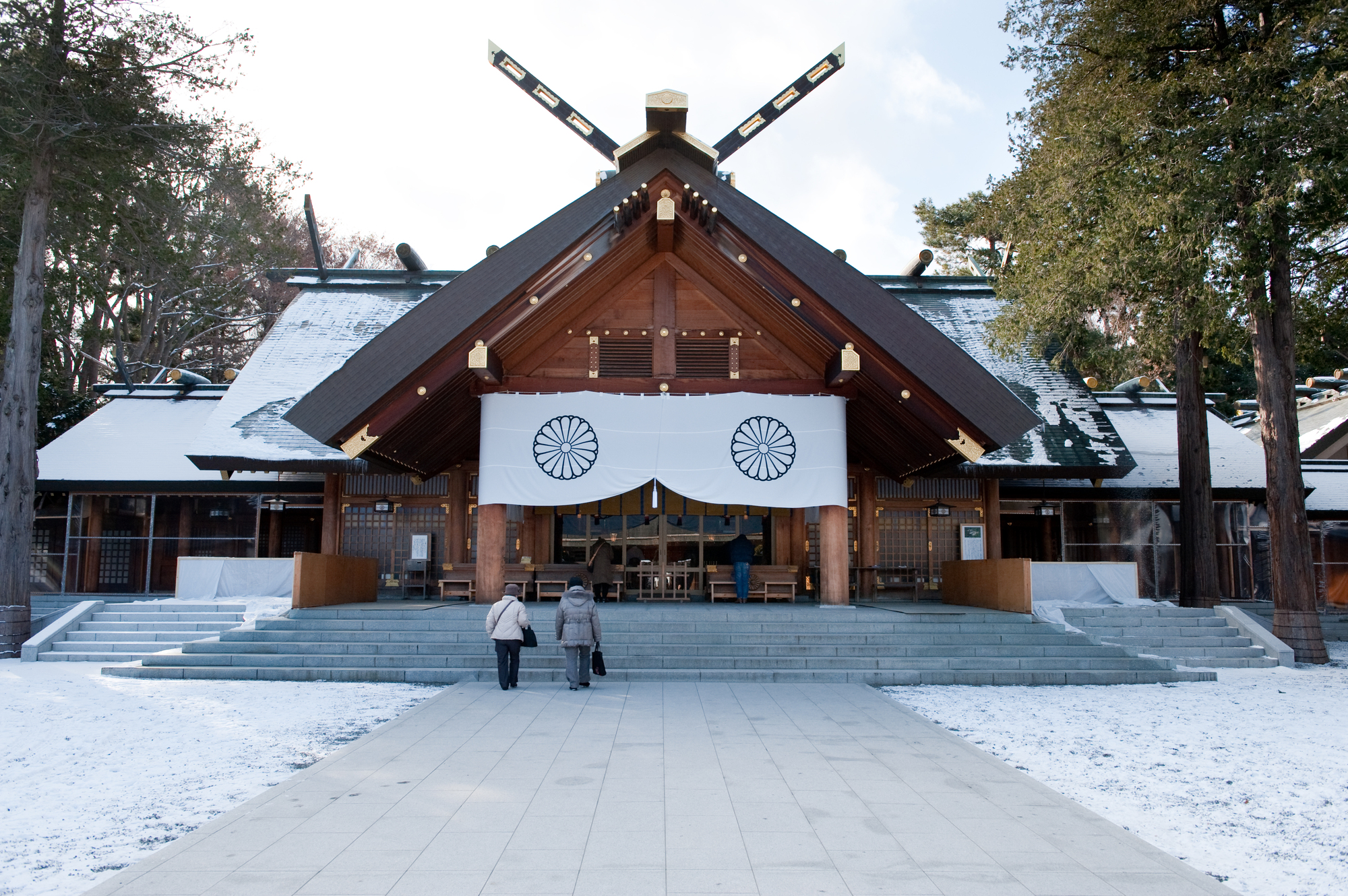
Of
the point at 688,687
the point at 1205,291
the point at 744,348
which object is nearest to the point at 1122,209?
the point at 1205,291

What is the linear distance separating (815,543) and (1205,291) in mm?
7989

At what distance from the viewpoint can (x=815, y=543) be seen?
17.9 metres

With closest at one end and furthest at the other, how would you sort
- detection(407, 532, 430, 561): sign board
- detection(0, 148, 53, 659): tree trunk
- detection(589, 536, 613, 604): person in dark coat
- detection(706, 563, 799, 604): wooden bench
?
detection(0, 148, 53, 659): tree trunk
detection(589, 536, 613, 604): person in dark coat
detection(706, 563, 799, 604): wooden bench
detection(407, 532, 430, 561): sign board

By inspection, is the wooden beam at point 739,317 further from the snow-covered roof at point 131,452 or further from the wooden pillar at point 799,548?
the snow-covered roof at point 131,452

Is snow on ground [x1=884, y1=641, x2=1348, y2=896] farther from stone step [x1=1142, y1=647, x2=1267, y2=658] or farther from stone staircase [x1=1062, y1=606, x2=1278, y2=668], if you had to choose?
stone step [x1=1142, y1=647, x2=1267, y2=658]

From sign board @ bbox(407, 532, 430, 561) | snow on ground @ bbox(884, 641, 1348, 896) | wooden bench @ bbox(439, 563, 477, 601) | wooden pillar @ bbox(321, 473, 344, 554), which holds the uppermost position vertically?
wooden pillar @ bbox(321, 473, 344, 554)

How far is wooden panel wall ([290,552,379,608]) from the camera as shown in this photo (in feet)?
44.1

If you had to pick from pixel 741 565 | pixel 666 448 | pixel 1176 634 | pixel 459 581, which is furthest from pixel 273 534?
pixel 1176 634

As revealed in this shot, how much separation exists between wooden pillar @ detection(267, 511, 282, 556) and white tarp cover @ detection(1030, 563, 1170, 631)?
15.7m

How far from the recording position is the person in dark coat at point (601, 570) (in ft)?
53.2

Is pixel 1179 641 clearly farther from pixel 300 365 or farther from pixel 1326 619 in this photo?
pixel 300 365

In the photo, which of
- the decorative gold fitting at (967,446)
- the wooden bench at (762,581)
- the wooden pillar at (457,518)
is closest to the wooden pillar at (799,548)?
the wooden bench at (762,581)

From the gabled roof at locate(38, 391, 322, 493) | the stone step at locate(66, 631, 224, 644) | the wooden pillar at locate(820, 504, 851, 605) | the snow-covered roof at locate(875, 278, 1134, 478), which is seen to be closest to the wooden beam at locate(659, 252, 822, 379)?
the wooden pillar at locate(820, 504, 851, 605)

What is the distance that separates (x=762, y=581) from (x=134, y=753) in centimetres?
1104
